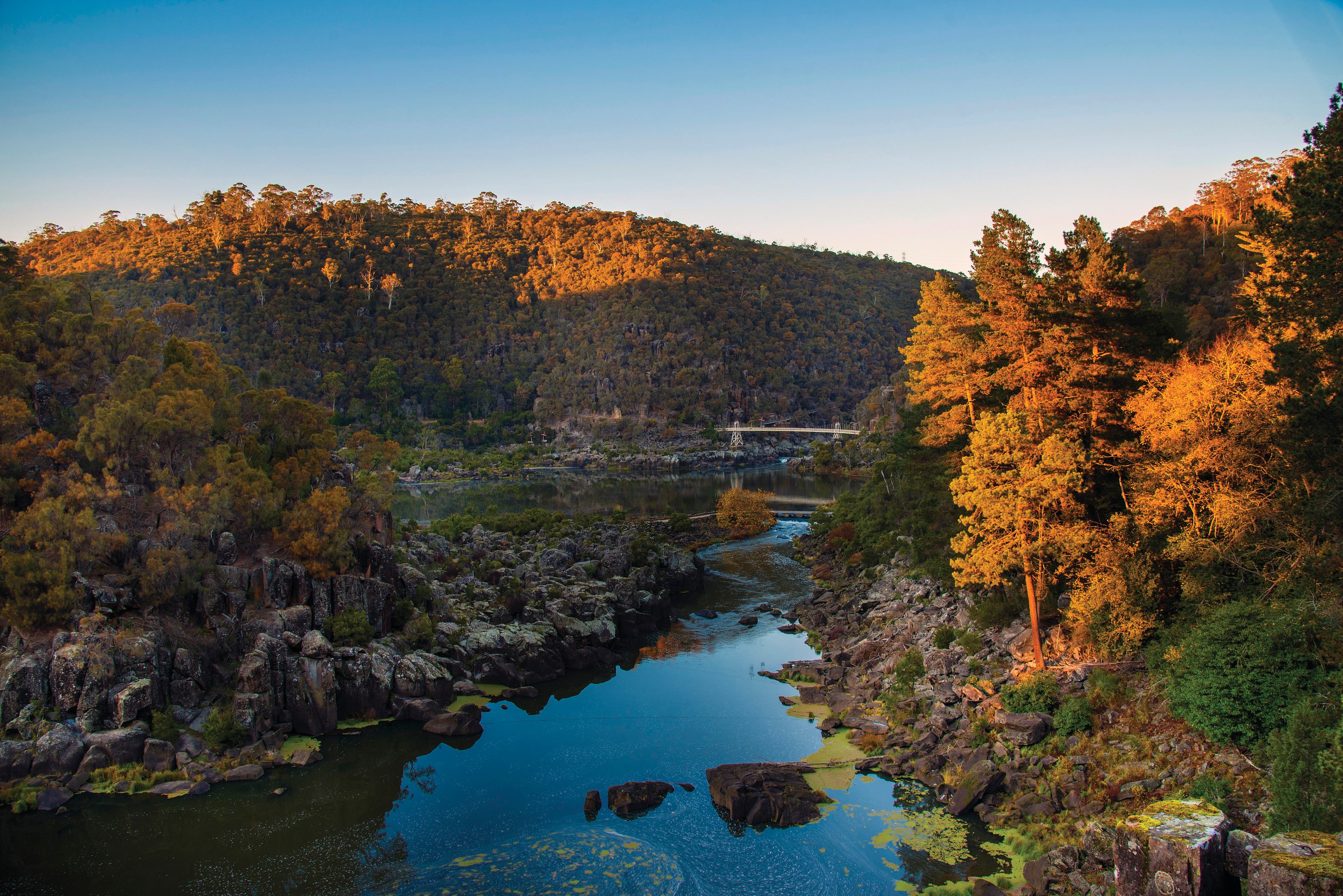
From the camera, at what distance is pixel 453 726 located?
27906 mm

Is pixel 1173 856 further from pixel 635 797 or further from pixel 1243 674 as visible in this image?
pixel 635 797

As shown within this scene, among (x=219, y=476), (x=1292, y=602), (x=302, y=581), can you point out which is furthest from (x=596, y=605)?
(x=1292, y=602)

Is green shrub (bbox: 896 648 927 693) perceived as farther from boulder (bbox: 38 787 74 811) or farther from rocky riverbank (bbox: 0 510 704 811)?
boulder (bbox: 38 787 74 811)

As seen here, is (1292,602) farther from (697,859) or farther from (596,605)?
(596,605)

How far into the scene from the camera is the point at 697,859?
19.8 metres

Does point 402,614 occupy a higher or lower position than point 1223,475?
lower

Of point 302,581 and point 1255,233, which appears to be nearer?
point 1255,233

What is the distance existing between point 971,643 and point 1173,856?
1727cm

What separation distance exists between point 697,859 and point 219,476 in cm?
2305

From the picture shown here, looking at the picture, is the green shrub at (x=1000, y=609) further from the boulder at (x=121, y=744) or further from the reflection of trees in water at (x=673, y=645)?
the boulder at (x=121, y=744)

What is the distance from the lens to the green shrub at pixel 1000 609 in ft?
87.0

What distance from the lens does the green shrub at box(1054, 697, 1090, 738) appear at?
20031 mm

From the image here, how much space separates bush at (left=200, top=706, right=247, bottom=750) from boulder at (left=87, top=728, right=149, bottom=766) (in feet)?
5.55

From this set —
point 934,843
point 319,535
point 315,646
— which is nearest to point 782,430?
point 319,535
